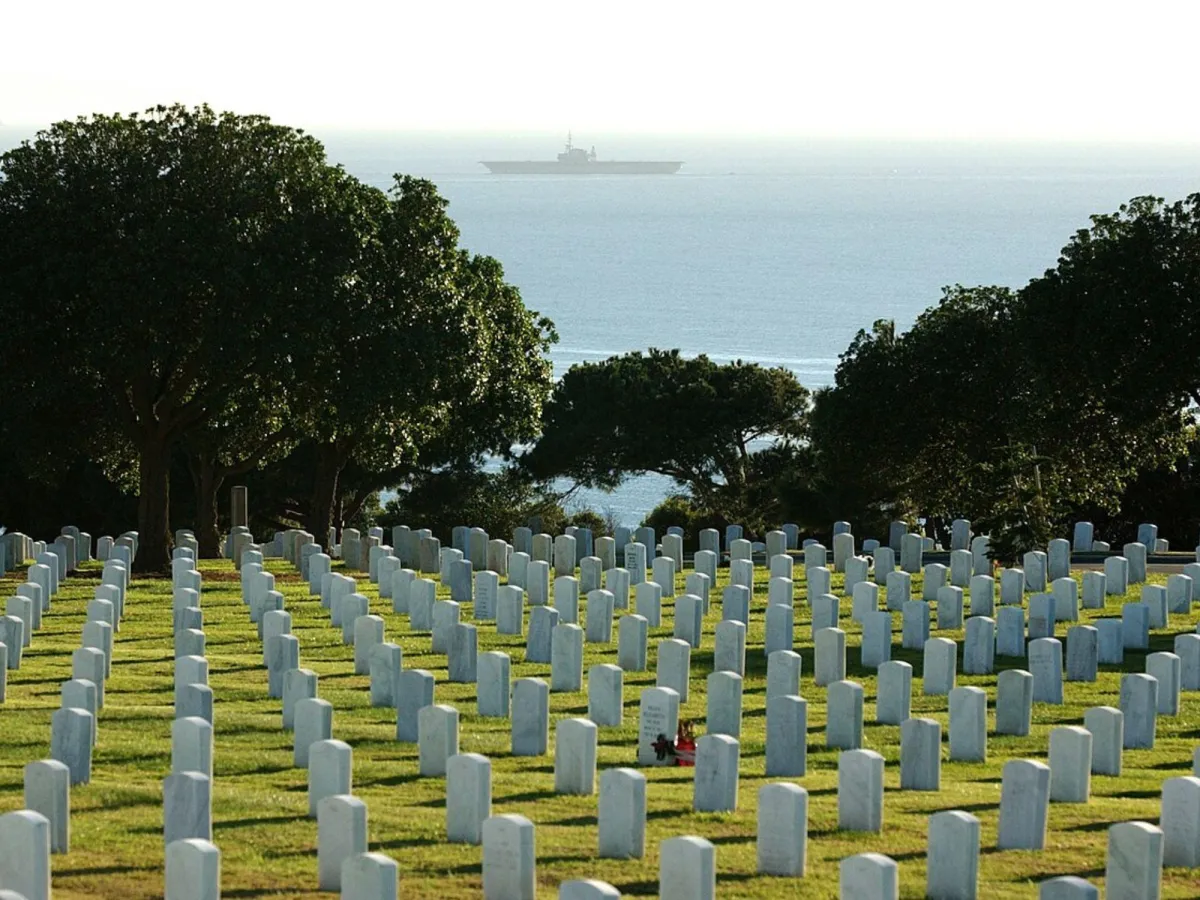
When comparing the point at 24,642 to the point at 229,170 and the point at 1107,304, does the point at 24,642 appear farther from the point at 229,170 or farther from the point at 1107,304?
the point at 1107,304

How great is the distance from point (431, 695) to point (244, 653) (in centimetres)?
552

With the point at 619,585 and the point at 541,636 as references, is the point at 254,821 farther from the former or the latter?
the point at 619,585

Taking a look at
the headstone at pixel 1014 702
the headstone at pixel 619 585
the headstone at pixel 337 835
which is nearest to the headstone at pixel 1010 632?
the headstone at pixel 1014 702

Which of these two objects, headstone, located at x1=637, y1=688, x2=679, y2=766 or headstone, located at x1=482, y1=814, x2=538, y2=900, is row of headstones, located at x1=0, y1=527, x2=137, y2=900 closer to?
headstone, located at x1=482, y1=814, x2=538, y2=900

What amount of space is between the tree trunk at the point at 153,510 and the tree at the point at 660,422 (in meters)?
16.5

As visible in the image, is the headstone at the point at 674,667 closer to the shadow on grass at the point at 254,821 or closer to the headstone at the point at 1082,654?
the headstone at the point at 1082,654

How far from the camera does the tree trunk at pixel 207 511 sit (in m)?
30.4

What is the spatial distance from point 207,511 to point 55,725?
64.4ft

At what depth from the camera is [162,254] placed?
2528cm

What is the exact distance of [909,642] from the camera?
20.4 m

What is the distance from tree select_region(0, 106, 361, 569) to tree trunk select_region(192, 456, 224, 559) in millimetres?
3884

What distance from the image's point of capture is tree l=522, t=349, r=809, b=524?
4319cm

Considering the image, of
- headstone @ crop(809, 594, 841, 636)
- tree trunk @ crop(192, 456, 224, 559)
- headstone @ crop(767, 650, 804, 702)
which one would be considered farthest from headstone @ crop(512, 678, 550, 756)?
tree trunk @ crop(192, 456, 224, 559)

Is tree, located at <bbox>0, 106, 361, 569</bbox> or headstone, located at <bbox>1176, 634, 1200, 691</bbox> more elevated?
tree, located at <bbox>0, 106, 361, 569</bbox>
